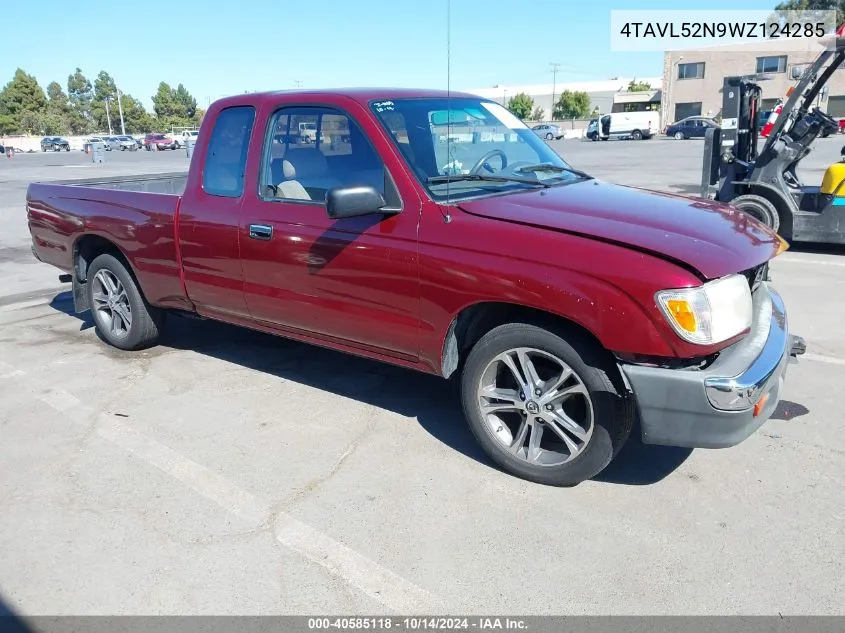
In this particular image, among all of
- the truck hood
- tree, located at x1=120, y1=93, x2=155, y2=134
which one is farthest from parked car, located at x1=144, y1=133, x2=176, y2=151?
the truck hood

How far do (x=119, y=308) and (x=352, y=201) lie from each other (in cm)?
309

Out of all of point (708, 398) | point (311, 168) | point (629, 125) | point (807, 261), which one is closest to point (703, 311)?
point (708, 398)

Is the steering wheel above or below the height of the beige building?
below

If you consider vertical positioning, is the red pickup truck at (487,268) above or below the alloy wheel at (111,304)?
above

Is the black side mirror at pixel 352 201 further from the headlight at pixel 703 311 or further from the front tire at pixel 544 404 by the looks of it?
the headlight at pixel 703 311

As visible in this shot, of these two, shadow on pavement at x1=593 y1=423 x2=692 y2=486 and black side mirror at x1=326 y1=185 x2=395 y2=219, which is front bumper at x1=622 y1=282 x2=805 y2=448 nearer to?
shadow on pavement at x1=593 y1=423 x2=692 y2=486

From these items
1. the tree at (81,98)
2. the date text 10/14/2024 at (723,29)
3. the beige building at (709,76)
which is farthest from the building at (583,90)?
the date text 10/14/2024 at (723,29)

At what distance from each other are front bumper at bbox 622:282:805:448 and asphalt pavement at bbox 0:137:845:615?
17.9 inches

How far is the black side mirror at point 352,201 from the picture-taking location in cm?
345

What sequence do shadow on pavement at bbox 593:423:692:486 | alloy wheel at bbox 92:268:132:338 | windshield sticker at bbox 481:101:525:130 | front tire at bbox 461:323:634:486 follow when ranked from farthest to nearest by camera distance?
1. alloy wheel at bbox 92:268:132:338
2. windshield sticker at bbox 481:101:525:130
3. shadow on pavement at bbox 593:423:692:486
4. front tire at bbox 461:323:634:486

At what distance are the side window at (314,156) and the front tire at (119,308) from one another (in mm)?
1838

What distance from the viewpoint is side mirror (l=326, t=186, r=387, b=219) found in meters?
3.45

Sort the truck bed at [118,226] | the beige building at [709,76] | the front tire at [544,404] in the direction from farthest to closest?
the beige building at [709,76] → the truck bed at [118,226] → the front tire at [544,404]

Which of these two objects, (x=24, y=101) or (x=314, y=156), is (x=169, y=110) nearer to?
(x=24, y=101)
